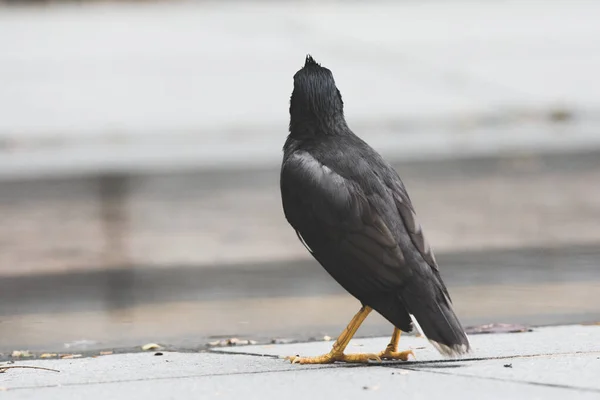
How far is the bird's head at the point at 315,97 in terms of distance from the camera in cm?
591

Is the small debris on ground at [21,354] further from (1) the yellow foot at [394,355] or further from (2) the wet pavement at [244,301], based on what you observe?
(1) the yellow foot at [394,355]

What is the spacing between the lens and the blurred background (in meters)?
8.02

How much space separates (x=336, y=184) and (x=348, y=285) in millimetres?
433

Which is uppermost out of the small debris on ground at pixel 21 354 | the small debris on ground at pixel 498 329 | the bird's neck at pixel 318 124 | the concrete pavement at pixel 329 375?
the bird's neck at pixel 318 124

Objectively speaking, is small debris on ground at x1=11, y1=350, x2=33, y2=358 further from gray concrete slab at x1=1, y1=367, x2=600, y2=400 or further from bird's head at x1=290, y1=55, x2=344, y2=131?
bird's head at x1=290, y1=55, x2=344, y2=131

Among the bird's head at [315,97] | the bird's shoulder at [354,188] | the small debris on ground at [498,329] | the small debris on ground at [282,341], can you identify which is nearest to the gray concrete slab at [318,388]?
the bird's shoulder at [354,188]

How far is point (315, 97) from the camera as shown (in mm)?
5941

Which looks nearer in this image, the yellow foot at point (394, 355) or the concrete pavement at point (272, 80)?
the yellow foot at point (394, 355)

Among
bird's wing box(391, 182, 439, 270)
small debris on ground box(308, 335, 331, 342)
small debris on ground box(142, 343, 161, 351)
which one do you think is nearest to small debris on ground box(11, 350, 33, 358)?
small debris on ground box(142, 343, 161, 351)

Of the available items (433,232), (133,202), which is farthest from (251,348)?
(133,202)

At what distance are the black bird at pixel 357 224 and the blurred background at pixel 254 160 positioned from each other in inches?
58.2

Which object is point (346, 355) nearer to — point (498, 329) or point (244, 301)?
point (498, 329)

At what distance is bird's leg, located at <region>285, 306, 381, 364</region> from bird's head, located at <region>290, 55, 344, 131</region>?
0.89 meters

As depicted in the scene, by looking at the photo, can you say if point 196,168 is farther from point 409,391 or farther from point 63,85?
point 409,391
